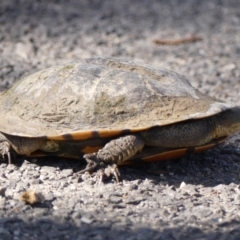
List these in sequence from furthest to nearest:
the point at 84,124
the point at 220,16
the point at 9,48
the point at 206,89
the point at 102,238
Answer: the point at 220,16, the point at 9,48, the point at 206,89, the point at 84,124, the point at 102,238

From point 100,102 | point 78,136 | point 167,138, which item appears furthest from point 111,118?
point 167,138

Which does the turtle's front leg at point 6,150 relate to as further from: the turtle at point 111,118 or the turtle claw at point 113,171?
the turtle claw at point 113,171

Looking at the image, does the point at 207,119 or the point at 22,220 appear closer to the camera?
the point at 22,220

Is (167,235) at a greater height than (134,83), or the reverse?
(134,83)

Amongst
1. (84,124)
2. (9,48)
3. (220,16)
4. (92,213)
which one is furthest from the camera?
(220,16)

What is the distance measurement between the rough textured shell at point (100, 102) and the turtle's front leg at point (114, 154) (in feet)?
0.26

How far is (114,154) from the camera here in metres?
3.67

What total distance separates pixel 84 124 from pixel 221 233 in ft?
3.66

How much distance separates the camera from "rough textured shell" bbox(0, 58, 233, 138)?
370cm

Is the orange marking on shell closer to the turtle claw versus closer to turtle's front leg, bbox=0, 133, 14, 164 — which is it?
the turtle claw

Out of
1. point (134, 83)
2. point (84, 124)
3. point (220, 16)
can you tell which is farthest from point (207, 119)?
point (220, 16)

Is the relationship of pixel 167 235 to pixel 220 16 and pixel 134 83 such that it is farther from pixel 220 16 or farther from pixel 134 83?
pixel 220 16

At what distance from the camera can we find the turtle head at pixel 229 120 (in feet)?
12.8

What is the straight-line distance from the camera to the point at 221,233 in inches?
119
